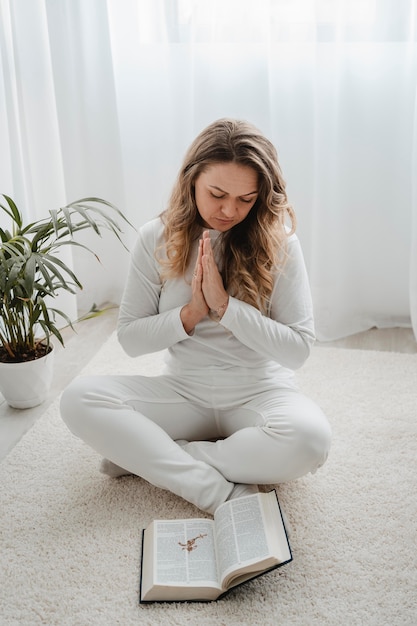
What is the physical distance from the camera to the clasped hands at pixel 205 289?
1548mm

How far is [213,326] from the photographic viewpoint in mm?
1677

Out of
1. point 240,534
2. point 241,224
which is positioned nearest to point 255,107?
point 241,224

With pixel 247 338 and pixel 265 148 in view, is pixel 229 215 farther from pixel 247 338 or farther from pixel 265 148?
pixel 247 338

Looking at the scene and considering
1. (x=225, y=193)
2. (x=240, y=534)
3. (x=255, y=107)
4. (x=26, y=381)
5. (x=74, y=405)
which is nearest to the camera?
(x=240, y=534)

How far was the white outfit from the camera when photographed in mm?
1522

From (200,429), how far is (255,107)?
1348 millimetres

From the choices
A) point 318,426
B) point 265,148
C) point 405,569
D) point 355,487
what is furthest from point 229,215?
point 405,569

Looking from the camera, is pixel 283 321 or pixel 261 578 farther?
pixel 283 321

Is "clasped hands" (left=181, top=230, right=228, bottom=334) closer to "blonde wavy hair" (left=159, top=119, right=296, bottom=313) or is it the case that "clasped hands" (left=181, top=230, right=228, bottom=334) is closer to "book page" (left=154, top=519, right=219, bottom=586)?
"blonde wavy hair" (left=159, top=119, right=296, bottom=313)

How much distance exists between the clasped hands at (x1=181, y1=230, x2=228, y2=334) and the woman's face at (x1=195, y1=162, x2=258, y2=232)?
0.16ft

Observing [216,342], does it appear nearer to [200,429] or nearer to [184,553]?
[200,429]

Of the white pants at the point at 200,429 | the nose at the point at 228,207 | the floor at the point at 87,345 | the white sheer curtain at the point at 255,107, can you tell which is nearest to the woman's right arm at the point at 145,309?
the white pants at the point at 200,429

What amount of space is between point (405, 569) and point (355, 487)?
300 mm

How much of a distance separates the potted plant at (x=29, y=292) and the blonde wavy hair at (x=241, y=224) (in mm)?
285
